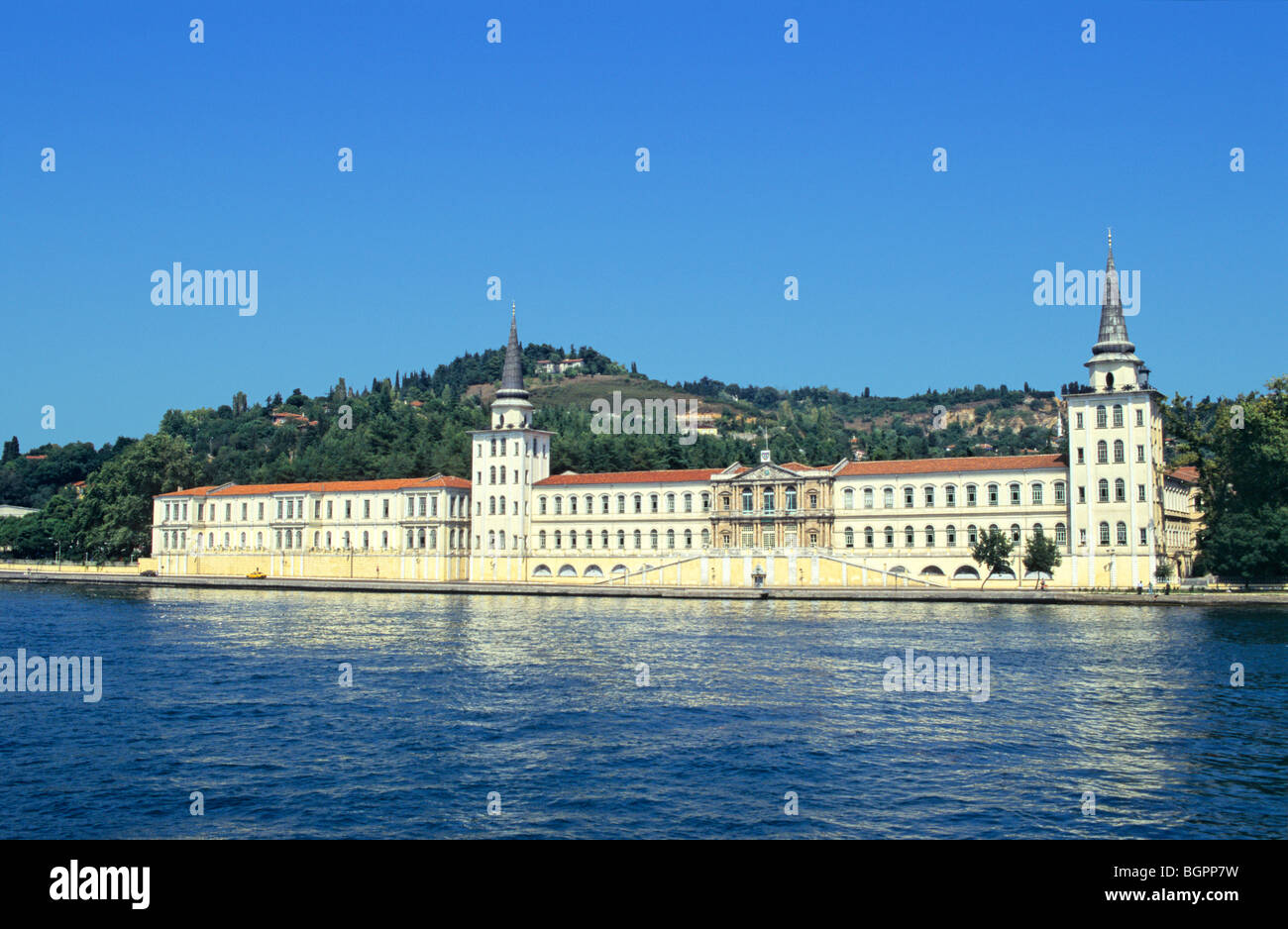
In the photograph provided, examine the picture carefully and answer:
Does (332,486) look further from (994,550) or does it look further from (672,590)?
(994,550)

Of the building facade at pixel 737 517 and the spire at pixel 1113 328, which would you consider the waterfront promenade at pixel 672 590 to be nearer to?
the building facade at pixel 737 517

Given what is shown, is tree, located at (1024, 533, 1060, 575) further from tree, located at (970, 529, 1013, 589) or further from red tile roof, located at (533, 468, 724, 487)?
red tile roof, located at (533, 468, 724, 487)

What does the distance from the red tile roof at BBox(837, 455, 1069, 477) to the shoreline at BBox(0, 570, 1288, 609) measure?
8.62 m

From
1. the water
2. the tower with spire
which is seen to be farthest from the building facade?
the water

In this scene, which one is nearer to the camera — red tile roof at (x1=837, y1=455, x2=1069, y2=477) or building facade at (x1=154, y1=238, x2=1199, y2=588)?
building facade at (x1=154, y1=238, x2=1199, y2=588)

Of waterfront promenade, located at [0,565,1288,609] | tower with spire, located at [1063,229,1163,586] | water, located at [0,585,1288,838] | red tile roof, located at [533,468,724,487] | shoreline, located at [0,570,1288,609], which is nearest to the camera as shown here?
water, located at [0,585,1288,838]

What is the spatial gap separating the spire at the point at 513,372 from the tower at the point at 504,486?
8cm

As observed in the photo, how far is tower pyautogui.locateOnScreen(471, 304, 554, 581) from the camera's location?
86562 millimetres

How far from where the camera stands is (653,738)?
24297 millimetres

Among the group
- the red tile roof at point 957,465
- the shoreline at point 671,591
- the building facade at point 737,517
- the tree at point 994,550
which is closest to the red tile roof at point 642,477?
the building facade at point 737,517

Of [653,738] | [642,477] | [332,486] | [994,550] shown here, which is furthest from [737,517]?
[653,738]
